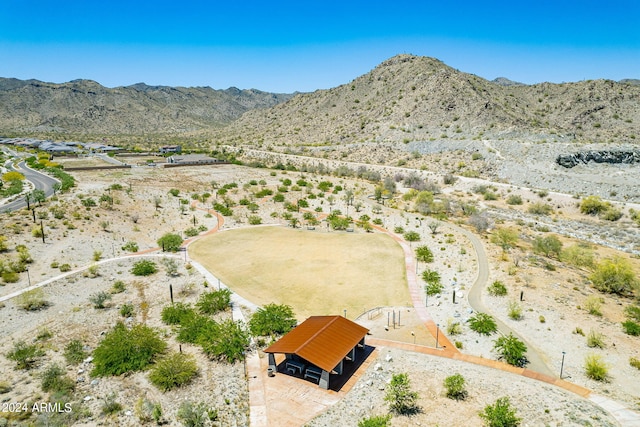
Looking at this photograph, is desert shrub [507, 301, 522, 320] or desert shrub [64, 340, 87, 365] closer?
desert shrub [64, 340, 87, 365]

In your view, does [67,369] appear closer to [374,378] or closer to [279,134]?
[374,378]

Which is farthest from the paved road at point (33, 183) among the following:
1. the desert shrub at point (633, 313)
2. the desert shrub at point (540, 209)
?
the desert shrub at point (540, 209)

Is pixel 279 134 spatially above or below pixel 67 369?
above

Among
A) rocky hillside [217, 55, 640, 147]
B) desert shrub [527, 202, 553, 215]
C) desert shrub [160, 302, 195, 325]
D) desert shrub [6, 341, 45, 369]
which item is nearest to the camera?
desert shrub [6, 341, 45, 369]

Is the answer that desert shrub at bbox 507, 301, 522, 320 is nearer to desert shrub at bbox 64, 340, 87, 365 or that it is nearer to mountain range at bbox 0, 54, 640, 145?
desert shrub at bbox 64, 340, 87, 365

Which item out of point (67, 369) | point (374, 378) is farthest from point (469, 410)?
point (67, 369)

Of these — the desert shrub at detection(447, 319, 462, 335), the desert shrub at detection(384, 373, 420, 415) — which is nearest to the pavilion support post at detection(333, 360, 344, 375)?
the desert shrub at detection(384, 373, 420, 415)

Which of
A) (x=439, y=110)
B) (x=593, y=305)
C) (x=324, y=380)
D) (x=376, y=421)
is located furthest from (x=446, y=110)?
(x=376, y=421)

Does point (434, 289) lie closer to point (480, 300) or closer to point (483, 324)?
point (480, 300)
